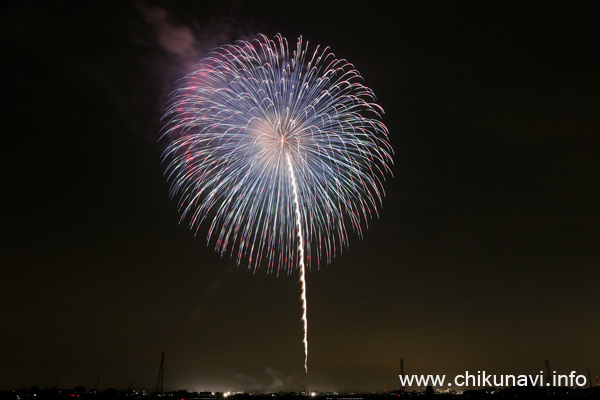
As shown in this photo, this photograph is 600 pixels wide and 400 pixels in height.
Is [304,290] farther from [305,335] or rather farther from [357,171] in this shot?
[357,171]

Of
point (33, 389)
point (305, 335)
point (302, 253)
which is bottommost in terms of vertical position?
point (33, 389)

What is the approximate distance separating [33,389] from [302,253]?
463ft

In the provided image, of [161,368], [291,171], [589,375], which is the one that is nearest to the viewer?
[291,171]

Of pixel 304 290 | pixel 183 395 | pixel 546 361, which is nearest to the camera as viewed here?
pixel 304 290

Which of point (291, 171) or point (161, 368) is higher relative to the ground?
point (291, 171)

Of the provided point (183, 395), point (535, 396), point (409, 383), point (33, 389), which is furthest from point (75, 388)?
point (535, 396)

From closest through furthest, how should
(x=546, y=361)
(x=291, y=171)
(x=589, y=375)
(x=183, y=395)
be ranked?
(x=291, y=171), (x=546, y=361), (x=589, y=375), (x=183, y=395)

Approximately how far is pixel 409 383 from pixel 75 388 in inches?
3981

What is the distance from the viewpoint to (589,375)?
125875 millimetres

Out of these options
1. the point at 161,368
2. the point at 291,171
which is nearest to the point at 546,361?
the point at 161,368

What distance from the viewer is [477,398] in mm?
104625

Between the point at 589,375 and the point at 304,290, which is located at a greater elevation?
the point at 304,290

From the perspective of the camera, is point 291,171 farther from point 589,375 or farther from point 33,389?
point 33,389

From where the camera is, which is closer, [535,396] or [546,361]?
[535,396]
